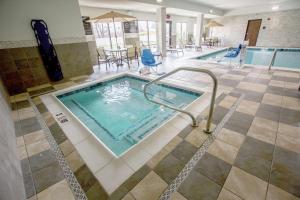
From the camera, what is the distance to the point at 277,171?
1.42 m

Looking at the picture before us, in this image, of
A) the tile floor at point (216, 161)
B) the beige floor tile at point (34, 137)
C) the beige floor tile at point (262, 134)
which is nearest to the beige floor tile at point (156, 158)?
the tile floor at point (216, 161)

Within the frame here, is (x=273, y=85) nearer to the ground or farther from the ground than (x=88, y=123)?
farther from the ground

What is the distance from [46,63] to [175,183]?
14.9 ft

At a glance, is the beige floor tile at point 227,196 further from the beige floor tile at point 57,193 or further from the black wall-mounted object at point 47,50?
the black wall-mounted object at point 47,50

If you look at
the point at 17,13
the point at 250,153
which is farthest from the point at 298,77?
the point at 17,13

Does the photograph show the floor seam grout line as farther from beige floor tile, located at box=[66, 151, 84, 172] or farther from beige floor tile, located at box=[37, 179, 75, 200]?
beige floor tile, located at box=[66, 151, 84, 172]

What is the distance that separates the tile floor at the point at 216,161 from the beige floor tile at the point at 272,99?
0.02 metres

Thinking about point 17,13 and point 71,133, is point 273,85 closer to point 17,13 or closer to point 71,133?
point 71,133

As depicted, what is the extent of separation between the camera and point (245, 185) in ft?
4.30

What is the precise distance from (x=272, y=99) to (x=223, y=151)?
1903 millimetres

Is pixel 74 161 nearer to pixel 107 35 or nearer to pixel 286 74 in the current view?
pixel 286 74

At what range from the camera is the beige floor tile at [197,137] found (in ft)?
5.97

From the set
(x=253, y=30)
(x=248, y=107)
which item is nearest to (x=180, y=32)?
(x=253, y=30)

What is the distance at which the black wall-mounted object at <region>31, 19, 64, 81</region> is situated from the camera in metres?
3.80
